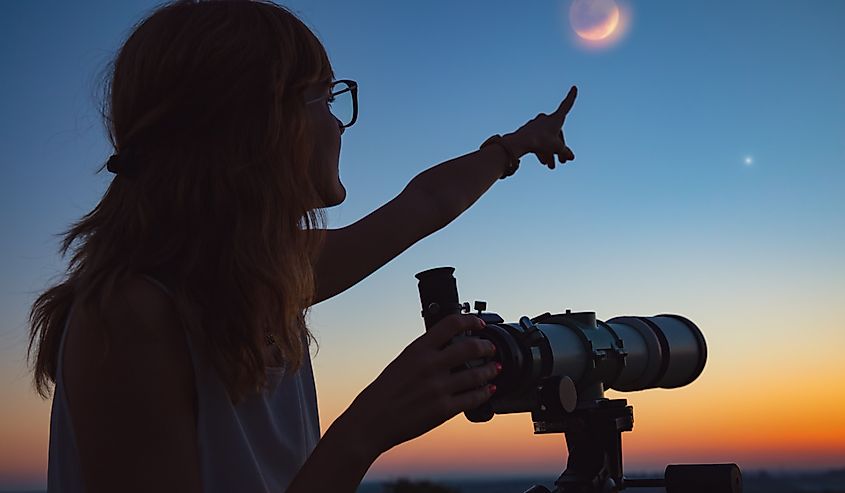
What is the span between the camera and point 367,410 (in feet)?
5.74

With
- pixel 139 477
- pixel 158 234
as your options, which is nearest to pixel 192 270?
pixel 158 234

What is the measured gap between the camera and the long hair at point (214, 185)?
197 centimetres

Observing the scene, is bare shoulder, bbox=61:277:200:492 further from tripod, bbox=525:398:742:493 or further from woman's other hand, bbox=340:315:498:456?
tripod, bbox=525:398:742:493

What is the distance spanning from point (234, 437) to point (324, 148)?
85 cm

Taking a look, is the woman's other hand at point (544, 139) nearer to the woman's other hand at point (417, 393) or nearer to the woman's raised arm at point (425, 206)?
the woman's raised arm at point (425, 206)

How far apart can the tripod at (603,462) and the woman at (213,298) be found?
1.02 meters

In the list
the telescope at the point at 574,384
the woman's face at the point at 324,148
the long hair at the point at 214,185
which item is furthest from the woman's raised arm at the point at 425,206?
the long hair at the point at 214,185

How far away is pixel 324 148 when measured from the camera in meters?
2.42

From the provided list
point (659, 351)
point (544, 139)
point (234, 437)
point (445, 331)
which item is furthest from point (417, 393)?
point (659, 351)

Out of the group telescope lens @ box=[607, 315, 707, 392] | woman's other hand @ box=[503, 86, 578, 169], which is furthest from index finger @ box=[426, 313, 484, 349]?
telescope lens @ box=[607, 315, 707, 392]

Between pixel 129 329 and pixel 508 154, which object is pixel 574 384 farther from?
pixel 129 329

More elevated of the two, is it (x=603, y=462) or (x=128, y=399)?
(x=128, y=399)

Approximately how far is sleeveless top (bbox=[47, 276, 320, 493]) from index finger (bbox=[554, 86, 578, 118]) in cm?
174

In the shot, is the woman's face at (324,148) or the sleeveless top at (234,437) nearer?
the sleeveless top at (234,437)
